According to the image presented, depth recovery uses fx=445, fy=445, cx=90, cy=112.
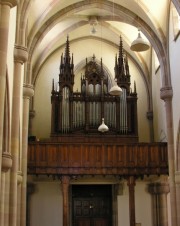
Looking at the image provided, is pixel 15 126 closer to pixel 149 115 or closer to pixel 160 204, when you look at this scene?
pixel 160 204

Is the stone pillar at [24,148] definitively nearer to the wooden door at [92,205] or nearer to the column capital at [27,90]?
the column capital at [27,90]

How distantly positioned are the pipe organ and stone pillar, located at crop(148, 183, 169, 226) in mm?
3140

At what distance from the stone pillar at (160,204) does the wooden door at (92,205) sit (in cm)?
262

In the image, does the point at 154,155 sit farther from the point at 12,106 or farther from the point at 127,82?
the point at 12,106

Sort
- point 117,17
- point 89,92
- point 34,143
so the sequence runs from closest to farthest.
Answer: point 34,143
point 117,17
point 89,92

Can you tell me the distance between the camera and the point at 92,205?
24625mm

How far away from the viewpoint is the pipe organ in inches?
883

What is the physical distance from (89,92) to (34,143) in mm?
4818

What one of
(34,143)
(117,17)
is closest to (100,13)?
(117,17)

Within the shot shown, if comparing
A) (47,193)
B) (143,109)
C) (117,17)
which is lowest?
(47,193)

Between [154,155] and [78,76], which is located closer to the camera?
[154,155]

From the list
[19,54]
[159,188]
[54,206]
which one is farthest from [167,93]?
[54,206]

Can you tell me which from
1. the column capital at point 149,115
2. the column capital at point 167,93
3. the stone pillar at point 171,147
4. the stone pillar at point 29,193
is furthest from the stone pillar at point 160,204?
the stone pillar at point 29,193

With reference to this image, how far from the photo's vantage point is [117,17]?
21812 millimetres
